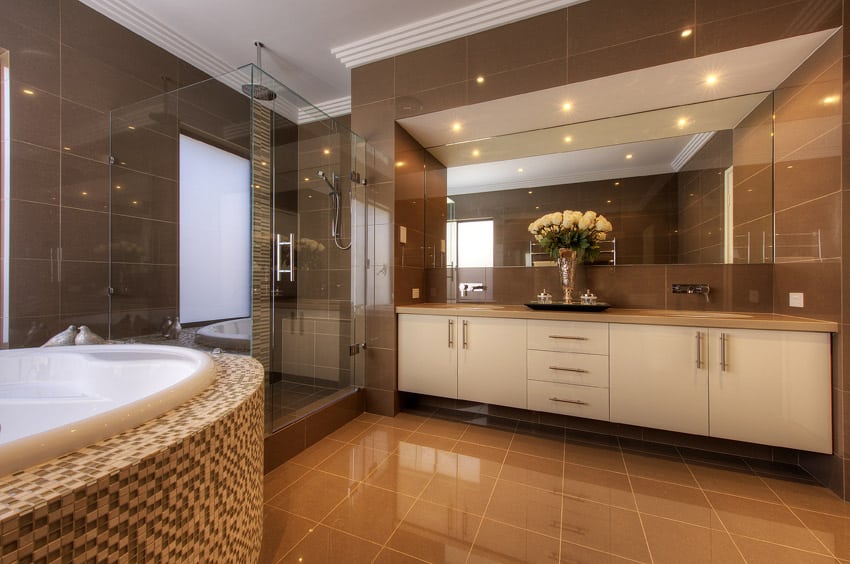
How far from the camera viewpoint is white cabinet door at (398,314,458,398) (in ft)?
8.40

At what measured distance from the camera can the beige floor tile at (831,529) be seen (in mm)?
1332

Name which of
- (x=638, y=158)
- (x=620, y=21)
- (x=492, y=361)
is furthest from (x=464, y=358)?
(x=620, y=21)

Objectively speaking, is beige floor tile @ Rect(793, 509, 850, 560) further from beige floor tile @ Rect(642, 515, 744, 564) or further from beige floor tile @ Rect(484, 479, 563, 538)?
beige floor tile @ Rect(484, 479, 563, 538)

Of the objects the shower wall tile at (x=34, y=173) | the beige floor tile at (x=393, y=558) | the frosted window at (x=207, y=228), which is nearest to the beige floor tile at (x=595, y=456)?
the beige floor tile at (x=393, y=558)

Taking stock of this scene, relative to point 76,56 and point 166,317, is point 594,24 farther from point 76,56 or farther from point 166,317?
point 166,317

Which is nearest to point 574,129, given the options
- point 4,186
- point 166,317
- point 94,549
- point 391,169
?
point 391,169

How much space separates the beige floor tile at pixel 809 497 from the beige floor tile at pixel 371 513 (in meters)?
1.81

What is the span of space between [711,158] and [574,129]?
3.13ft

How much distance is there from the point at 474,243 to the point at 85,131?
2809 millimetres

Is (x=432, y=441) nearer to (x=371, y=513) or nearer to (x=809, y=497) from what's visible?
(x=371, y=513)

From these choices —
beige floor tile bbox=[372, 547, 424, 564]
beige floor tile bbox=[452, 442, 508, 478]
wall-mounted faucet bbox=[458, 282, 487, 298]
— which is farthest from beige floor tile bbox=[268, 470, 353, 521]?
wall-mounted faucet bbox=[458, 282, 487, 298]

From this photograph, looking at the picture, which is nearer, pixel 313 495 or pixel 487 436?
pixel 313 495

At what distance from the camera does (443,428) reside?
245cm

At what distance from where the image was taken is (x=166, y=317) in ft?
8.25
